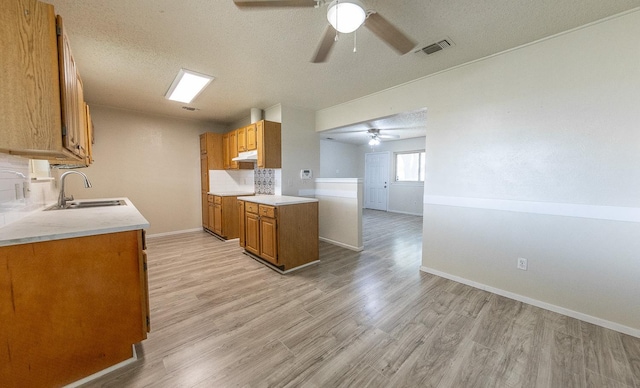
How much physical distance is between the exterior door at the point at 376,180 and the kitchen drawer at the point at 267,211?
562cm

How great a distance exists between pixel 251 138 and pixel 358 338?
348cm

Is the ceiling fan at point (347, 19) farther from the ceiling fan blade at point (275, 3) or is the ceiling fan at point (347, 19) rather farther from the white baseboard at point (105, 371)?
the white baseboard at point (105, 371)

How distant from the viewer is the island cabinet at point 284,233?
2.95m

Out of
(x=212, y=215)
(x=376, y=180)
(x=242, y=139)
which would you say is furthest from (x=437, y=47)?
(x=376, y=180)

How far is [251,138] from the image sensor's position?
4.13m

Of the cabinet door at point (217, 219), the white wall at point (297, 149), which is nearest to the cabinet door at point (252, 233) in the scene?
the white wall at point (297, 149)

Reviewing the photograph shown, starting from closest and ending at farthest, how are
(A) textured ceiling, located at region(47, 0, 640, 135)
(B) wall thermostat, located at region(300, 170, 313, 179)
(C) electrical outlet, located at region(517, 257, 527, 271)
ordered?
(A) textured ceiling, located at region(47, 0, 640, 135) → (C) electrical outlet, located at region(517, 257, 527, 271) → (B) wall thermostat, located at region(300, 170, 313, 179)

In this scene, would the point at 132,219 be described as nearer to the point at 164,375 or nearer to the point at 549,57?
the point at 164,375

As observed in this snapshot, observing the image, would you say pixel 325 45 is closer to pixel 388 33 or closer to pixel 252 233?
pixel 388 33

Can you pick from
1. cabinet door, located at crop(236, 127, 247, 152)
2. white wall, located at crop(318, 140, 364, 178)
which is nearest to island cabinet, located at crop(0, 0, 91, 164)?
cabinet door, located at crop(236, 127, 247, 152)

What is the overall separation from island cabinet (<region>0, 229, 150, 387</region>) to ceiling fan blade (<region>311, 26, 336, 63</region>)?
1.75 m

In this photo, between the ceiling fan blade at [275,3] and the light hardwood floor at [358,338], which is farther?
the light hardwood floor at [358,338]

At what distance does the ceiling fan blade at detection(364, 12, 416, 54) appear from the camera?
142cm

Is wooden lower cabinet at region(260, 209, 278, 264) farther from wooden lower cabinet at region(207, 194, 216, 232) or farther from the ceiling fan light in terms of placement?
the ceiling fan light
